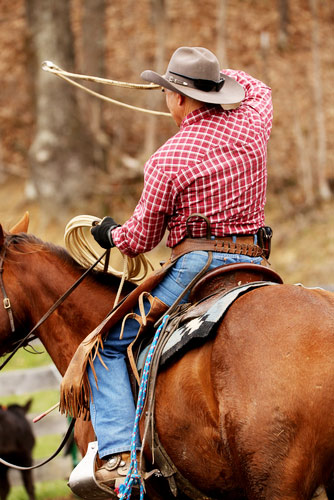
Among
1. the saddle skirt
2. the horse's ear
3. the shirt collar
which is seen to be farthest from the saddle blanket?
the horse's ear

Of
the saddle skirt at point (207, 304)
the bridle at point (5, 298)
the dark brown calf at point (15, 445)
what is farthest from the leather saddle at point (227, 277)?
the dark brown calf at point (15, 445)

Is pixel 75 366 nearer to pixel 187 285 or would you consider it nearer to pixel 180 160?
pixel 187 285

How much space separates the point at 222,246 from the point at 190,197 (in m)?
0.34

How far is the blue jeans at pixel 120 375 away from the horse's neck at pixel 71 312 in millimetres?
421

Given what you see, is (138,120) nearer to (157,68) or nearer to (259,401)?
(157,68)

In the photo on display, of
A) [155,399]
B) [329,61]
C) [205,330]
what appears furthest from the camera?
[329,61]

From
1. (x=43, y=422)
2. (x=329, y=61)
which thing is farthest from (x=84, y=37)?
(x=43, y=422)

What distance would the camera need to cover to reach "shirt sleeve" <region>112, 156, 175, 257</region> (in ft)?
13.0

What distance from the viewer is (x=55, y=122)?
643 inches

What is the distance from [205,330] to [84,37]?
16439 millimetres

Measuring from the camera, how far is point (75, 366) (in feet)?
13.4

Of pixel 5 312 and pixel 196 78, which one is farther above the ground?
pixel 196 78

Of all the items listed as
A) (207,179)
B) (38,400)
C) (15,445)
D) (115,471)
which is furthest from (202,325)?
(38,400)

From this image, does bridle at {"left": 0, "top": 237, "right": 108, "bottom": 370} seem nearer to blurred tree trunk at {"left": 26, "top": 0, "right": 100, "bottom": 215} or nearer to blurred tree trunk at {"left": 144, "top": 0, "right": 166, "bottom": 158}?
blurred tree trunk at {"left": 26, "top": 0, "right": 100, "bottom": 215}
